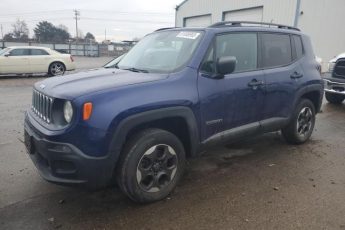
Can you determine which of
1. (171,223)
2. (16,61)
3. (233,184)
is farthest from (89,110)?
(16,61)

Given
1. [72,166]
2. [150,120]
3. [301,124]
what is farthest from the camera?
[301,124]

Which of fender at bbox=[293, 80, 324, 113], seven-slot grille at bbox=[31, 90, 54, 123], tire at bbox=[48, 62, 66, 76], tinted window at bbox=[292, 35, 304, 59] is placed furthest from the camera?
tire at bbox=[48, 62, 66, 76]

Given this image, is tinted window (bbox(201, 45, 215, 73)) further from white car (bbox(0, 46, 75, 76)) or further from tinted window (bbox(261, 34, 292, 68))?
white car (bbox(0, 46, 75, 76))

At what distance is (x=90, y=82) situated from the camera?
351 centimetres

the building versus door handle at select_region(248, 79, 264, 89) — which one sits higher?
the building

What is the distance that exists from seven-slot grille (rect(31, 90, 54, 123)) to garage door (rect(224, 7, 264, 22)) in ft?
63.4

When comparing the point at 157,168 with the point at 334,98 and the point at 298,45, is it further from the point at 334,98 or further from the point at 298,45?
the point at 334,98

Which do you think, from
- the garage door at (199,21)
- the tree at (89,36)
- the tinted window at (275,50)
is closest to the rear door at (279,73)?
the tinted window at (275,50)

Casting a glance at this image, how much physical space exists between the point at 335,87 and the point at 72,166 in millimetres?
7690

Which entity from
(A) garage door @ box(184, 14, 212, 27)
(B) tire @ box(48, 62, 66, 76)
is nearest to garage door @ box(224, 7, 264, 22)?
(A) garage door @ box(184, 14, 212, 27)

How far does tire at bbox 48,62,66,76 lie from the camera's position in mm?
16516

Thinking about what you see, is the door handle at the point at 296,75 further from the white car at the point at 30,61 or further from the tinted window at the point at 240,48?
→ the white car at the point at 30,61

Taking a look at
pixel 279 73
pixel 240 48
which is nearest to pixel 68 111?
pixel 240 48

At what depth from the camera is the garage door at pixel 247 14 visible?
69.8 feet
